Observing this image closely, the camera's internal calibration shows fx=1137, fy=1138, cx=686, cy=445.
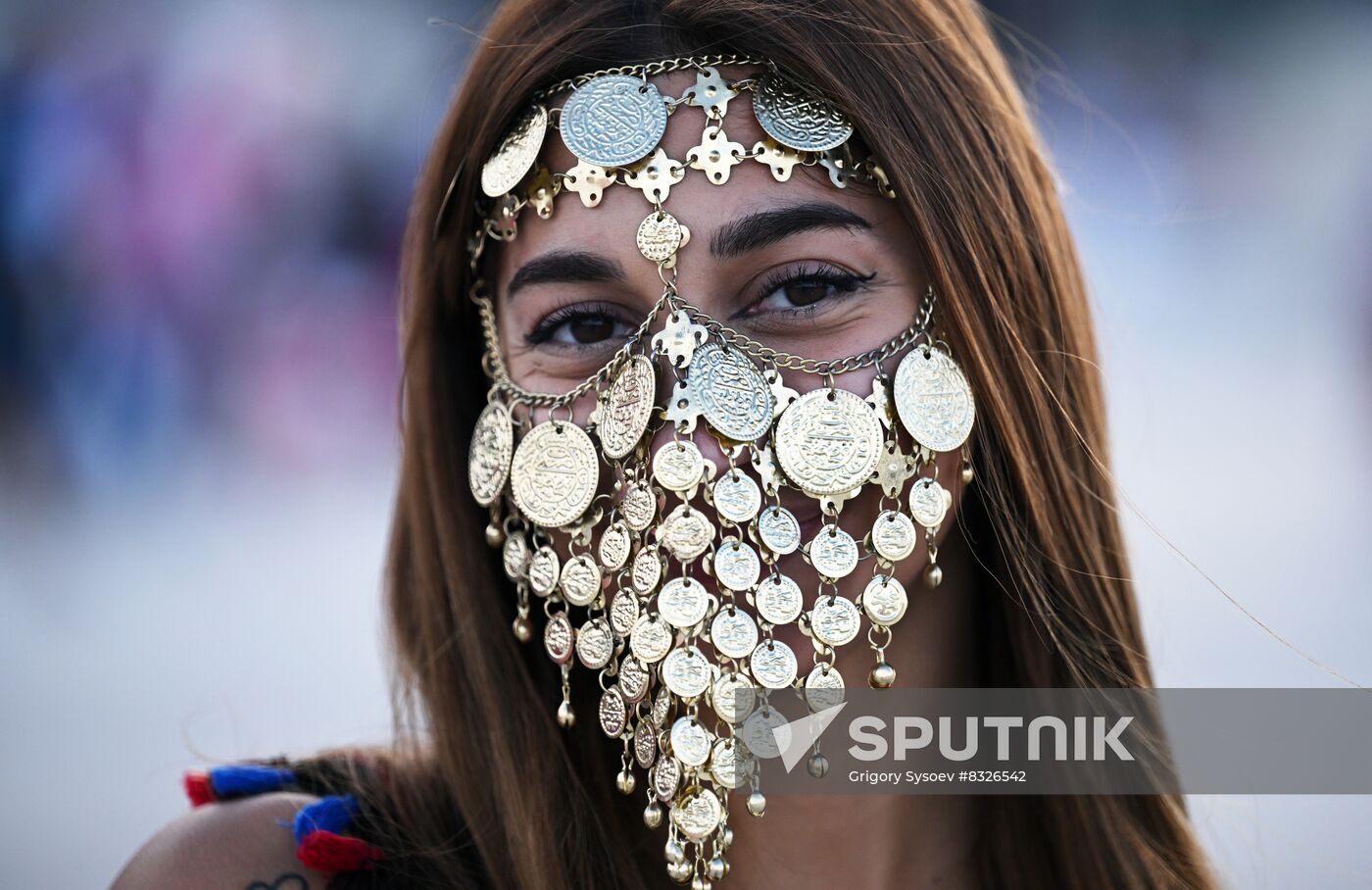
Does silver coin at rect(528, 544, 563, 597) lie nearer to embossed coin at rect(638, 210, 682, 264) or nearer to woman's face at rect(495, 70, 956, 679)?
woman's face at rect(495, 70, 956, 679)

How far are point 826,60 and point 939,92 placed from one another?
0.74 feet

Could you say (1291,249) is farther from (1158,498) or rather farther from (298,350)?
(298,350)

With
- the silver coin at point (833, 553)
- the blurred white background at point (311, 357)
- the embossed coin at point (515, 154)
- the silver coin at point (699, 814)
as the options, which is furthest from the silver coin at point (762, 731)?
the blurred white background at point (311, 357)

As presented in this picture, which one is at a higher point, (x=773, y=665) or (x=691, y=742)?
(x=773, y=665)

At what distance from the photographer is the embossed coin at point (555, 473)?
1.82 metres

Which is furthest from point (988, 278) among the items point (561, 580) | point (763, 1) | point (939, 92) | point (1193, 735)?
point (1193, 735)

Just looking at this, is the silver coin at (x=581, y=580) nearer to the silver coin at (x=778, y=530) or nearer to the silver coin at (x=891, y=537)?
the silver coin at (x=778, y=530)

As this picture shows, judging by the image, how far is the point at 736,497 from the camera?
1.68 m

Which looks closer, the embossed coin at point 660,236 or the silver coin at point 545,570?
the embossed coin at point 660,236

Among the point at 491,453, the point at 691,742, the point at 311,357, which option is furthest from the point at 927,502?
the point at 311,357

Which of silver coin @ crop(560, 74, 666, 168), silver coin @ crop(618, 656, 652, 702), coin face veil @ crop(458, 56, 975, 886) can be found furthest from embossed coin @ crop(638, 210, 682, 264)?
silver coin @ crop(618, 656, 652, 702)

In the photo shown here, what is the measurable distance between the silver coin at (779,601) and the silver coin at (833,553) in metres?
0.05

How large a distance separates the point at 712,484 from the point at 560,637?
42 centimetres

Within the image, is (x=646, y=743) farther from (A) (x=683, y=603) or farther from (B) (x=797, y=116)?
(B) (x=797, y=116)
